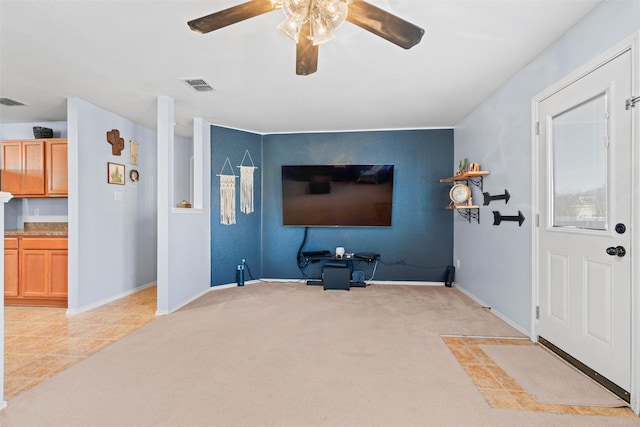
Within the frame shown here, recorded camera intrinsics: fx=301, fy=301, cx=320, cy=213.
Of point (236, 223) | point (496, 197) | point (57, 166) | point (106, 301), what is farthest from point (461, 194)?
point (57, 166)

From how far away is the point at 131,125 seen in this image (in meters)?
4.38

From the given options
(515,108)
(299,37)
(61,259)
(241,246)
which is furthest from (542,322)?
(61,259)

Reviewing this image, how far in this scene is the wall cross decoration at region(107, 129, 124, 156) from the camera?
13.0 feet

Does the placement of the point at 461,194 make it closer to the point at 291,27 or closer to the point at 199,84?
the point at 291,27

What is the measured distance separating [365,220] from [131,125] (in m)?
3.73

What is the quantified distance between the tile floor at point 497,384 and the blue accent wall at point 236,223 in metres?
3.20

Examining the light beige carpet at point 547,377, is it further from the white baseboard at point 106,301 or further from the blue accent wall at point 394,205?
the white baseboard at point 106,301

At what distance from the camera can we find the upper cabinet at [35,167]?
3.78m

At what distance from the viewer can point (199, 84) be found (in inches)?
123

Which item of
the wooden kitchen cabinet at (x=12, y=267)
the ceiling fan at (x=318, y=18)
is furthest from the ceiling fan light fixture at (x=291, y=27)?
the wooden kitchen cabinet at (x=12, y=267)

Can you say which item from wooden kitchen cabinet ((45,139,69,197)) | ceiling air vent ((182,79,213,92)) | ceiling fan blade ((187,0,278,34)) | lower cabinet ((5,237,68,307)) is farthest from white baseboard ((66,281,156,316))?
ceiling fan blade ((187,0,278,34))

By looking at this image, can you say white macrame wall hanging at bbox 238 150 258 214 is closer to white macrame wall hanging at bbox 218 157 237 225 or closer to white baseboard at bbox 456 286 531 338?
white macrame wall hanging at bbox 218 157 237 225

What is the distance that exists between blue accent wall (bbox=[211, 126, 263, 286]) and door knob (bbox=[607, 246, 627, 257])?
4206mm

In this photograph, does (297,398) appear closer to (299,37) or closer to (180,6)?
(299,37)
